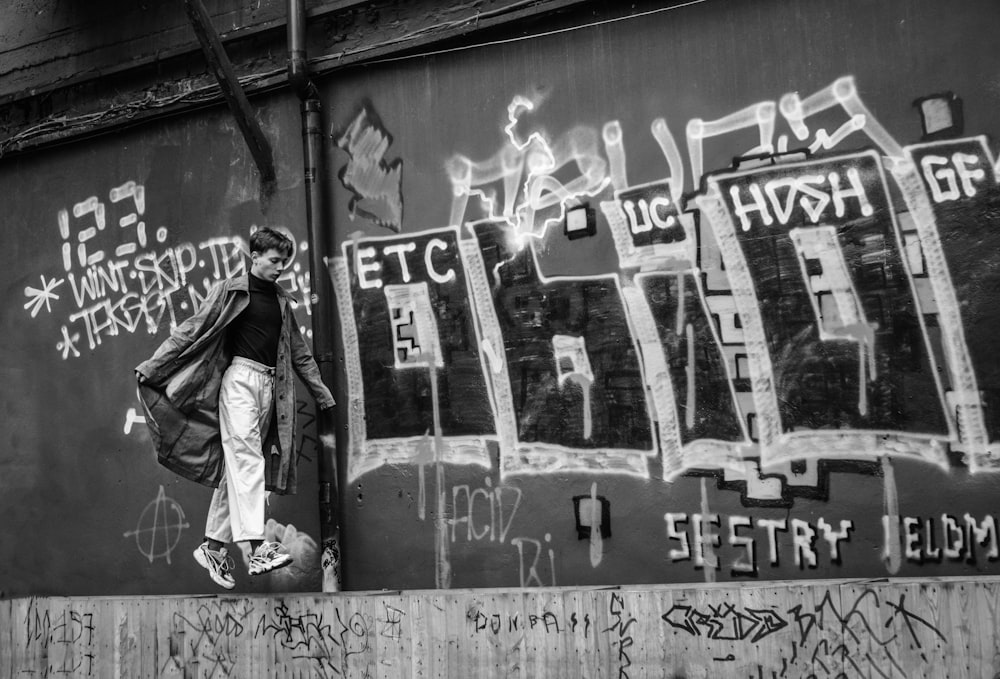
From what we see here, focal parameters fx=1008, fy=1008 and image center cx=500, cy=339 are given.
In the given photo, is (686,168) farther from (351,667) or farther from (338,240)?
(351,667)

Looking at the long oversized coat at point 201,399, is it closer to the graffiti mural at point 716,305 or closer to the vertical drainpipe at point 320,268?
the vertical drainpipe at point 320,268

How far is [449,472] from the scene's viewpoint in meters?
6.07

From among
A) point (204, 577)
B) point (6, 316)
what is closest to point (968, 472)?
point (204, 577)

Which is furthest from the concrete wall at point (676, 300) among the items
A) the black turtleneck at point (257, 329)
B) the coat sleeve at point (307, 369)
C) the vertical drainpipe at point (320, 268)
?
the black turtleneck at point (257, 329)

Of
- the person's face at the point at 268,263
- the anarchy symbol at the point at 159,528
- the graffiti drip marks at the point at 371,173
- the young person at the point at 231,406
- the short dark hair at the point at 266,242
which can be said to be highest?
the graffiti drip marks at the point at 371,173

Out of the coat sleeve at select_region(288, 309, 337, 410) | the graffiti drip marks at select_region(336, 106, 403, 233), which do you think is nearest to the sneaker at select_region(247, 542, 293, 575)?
the coat sleeve at select_region(288, 309, 337, 410)

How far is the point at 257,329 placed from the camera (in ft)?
18.1

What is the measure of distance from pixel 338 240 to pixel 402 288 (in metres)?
0.57

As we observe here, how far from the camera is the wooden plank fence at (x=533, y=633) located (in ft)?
13.6

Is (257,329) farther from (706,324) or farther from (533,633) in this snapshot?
(706,324)

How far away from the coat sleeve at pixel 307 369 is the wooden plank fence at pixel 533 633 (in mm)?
1130

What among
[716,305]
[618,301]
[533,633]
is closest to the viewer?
[533,633]

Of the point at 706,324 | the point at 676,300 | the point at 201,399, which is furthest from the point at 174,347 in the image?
the point at 706,324

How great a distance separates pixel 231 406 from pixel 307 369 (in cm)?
54
